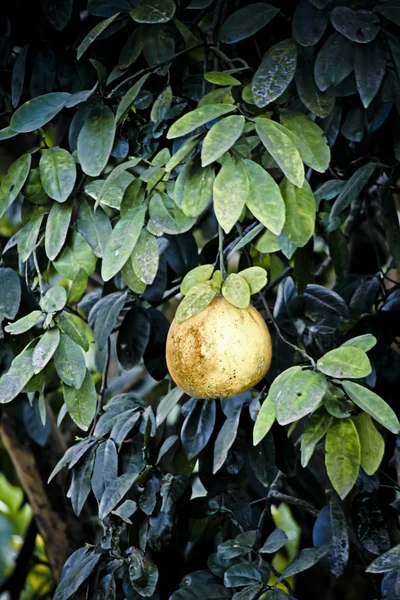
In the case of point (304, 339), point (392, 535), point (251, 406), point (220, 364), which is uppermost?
point (220, 364)

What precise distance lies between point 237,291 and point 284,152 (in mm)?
154

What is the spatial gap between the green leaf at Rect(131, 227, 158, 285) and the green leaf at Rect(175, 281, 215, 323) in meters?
0.07

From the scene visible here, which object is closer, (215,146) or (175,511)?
(215,146)

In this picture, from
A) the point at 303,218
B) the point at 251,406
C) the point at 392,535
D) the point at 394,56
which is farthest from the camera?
the point at 392,535

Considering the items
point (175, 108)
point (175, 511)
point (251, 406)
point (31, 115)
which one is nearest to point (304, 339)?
point (251, 406)

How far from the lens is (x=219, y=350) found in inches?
33.4

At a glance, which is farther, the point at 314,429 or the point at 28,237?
the point at 28,237

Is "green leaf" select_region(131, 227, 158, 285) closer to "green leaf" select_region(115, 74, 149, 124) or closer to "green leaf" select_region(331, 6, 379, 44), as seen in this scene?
"green leaf" select_region(115, 74, 149, 124)

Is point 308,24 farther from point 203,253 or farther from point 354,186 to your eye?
point 203,253

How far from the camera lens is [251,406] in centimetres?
113

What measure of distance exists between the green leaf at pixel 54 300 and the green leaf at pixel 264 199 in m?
0.28

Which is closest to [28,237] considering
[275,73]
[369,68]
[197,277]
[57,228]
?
[57,228]

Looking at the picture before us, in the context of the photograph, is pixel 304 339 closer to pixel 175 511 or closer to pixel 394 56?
pixel 175 511

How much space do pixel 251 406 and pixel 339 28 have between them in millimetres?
517
